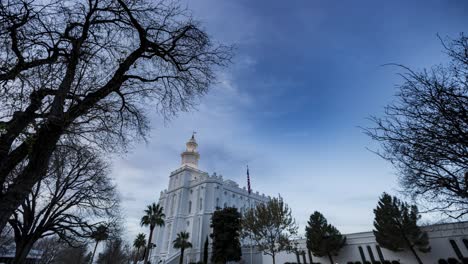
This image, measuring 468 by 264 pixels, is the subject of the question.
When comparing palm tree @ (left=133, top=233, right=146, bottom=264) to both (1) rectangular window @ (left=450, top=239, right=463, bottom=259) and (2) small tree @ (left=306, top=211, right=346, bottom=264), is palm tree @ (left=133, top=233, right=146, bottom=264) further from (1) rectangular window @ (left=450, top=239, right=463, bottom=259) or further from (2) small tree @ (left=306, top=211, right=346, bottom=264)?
(1) rectangular window @ (left=450, top=239, right=463, bottom=259)

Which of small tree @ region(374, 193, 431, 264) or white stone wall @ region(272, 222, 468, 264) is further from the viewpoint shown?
small tree @ region(374, 193, 431, 264)

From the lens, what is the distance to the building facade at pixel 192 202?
1681 inches

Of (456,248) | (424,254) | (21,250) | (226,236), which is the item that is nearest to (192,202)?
(226,236)

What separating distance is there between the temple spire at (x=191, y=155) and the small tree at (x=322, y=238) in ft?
113

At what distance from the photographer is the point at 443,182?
241 inches

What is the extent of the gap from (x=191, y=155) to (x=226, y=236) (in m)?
27.4

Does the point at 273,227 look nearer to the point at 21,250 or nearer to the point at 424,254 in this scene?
the point at 424,254

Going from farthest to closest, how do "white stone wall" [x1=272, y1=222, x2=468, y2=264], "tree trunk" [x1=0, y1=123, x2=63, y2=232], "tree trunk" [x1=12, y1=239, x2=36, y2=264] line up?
"white stone wall" [x1=272, y1=222, x2=468, y2=264] < "tree trunk" [x1=12, y1=239, x2=36, y2=264] < "tree trunk" [x1=0, y1=123, x2=63, y2=232]

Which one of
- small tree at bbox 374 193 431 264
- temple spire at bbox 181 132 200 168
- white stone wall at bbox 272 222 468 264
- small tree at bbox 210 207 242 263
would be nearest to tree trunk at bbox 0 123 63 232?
white stone wall at bbox 272 222 468 264

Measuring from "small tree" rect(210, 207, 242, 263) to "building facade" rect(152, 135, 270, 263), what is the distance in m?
10.9

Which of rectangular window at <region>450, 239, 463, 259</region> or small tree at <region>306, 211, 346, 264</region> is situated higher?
small tree at <region>306, 211, 346, 264</region>

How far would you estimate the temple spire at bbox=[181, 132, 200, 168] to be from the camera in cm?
5484

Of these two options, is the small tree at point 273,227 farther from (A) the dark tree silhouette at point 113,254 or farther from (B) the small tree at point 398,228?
(A) the dark tree silhouette at point 113,254

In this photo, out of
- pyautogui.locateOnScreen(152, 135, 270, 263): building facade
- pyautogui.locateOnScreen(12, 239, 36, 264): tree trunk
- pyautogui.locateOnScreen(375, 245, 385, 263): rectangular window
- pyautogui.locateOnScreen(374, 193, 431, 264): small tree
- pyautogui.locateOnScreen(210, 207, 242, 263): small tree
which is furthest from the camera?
pyautogui.locateOnScreen(152, 135, 270, 263): building facade
